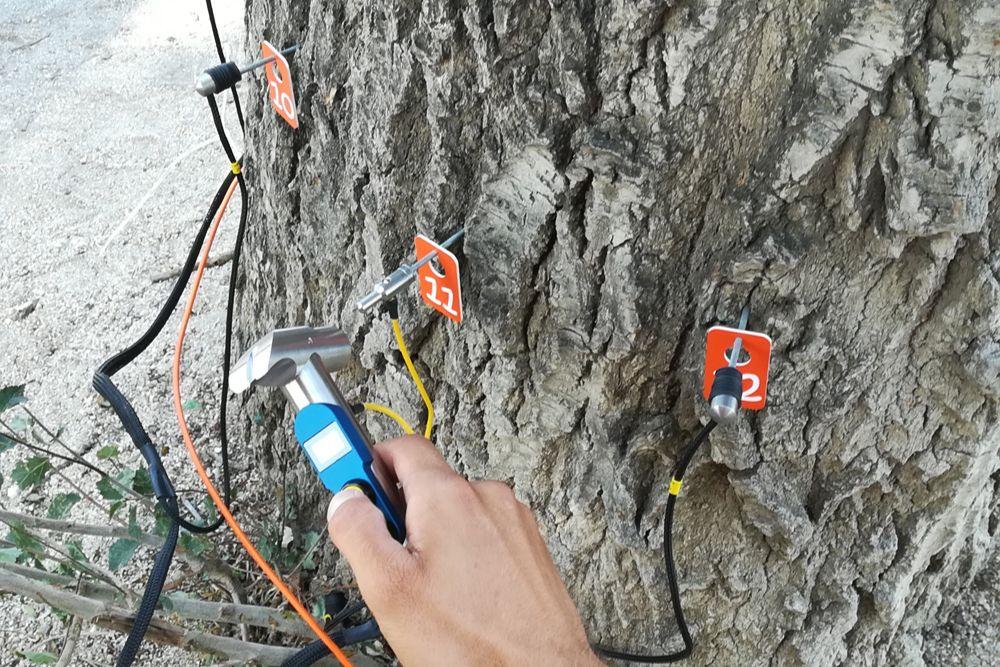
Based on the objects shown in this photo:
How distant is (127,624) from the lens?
1164 mm

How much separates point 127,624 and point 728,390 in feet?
2.63

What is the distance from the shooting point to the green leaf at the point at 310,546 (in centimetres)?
145

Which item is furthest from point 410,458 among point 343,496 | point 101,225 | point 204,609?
point 101,225

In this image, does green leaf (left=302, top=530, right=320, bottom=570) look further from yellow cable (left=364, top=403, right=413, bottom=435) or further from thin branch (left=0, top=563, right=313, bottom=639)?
yellow cable (left=364, top=403, right=413, bottom=435)

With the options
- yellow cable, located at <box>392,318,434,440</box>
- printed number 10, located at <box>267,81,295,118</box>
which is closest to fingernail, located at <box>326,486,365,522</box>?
yellow cable, located at <box>392,318,434,440</box>

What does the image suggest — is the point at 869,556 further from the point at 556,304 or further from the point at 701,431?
the point at 556,304

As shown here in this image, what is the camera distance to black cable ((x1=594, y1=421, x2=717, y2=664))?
101cm

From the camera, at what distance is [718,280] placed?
3.11 ft

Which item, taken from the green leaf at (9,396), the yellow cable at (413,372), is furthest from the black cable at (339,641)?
the green leaf at (9,396)

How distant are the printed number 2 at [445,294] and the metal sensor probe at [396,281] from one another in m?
0.03

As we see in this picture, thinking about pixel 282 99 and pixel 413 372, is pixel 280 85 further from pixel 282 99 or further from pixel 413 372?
pixel 413 372

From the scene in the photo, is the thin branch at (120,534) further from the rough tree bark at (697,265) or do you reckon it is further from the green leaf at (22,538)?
the rough tree bark at (697,265)

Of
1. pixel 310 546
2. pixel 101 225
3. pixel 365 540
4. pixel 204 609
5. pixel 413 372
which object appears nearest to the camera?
pixel 365 540

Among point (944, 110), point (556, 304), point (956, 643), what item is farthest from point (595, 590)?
point (944, 110)
